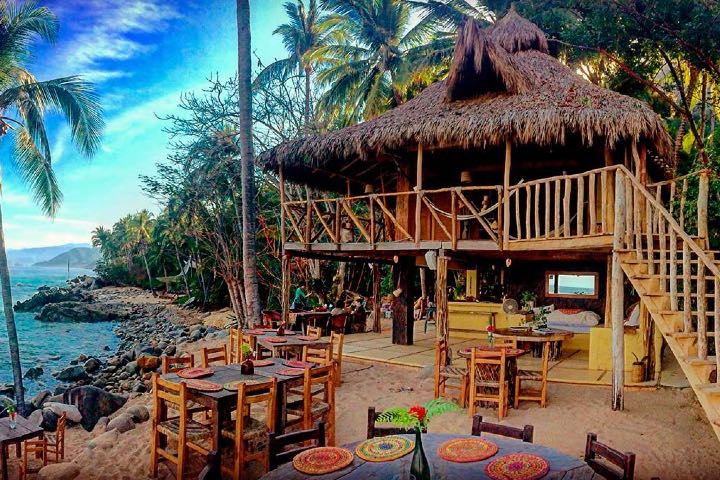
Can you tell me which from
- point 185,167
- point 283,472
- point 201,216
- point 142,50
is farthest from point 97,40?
point 283,472

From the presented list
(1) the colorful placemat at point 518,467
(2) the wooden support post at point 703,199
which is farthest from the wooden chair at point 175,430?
(2) the wooden support post at point 703,199

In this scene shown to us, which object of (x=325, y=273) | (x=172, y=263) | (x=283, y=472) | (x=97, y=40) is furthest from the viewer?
(x=172, y=263)

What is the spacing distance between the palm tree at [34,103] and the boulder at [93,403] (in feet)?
12.6

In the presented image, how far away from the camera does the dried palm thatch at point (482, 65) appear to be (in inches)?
381

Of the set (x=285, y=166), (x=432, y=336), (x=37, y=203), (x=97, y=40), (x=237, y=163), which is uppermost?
(x=97, y=40)

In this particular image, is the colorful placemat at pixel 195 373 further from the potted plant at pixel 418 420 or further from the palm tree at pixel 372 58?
the palm tree at pixel 372 58

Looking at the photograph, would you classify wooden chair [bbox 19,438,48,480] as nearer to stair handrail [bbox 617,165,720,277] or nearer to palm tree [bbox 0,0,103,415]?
palm tree [bbox 0,0,103,415]

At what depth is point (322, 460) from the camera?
2801 mm

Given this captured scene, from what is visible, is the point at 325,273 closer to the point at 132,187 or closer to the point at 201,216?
→ the point at 201,216

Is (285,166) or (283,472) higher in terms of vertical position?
(285,166)

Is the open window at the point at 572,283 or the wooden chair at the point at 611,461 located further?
the open window at the point at 572,283

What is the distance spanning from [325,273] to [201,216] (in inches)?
199

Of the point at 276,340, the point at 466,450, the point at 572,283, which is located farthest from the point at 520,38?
the point at 466,450

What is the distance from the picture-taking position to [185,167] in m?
16.4
